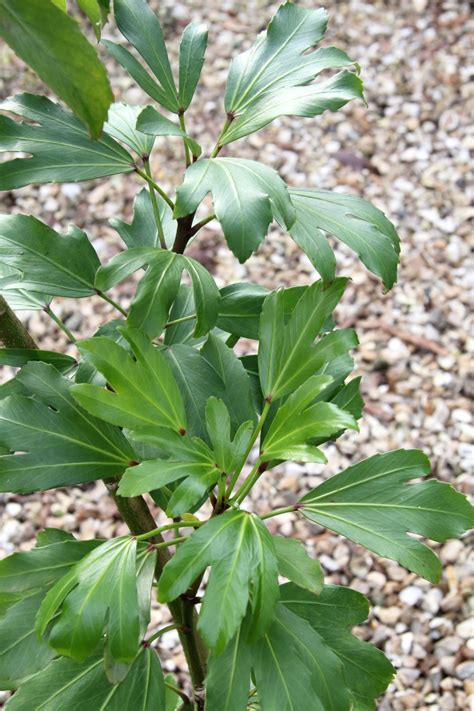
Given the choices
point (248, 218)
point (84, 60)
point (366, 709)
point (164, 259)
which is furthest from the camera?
point (366, 709)

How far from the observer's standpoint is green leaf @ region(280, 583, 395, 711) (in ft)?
3.08

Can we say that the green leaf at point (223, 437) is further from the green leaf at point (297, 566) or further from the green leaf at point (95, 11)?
the green leaf at point (95, 11)

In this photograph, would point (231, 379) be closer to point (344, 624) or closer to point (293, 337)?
point (293, 337)

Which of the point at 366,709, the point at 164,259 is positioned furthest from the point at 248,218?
the point at 366,709

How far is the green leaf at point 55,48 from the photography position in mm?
568

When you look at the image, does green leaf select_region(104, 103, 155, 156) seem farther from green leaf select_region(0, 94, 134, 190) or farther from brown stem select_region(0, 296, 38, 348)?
brown stem select_region(0, 296, 38, 348)

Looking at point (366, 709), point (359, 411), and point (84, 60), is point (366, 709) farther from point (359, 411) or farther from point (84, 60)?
point (84, 60)

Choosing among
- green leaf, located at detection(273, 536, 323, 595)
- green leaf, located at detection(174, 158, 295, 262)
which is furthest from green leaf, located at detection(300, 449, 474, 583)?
green leaf, located at detection(174, 158, 295, 262)

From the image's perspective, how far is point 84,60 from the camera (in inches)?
22.6

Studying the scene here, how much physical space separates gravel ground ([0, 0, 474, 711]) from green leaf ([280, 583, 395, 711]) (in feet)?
2.67

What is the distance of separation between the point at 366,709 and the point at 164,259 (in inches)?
22.8

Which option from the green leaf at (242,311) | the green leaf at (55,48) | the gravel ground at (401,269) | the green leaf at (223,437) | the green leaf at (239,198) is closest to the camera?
the green leaf at (55,48)

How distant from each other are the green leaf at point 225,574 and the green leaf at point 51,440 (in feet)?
0.55

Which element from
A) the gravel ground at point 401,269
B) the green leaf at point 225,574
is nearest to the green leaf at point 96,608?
the green leaf at point 225,574
